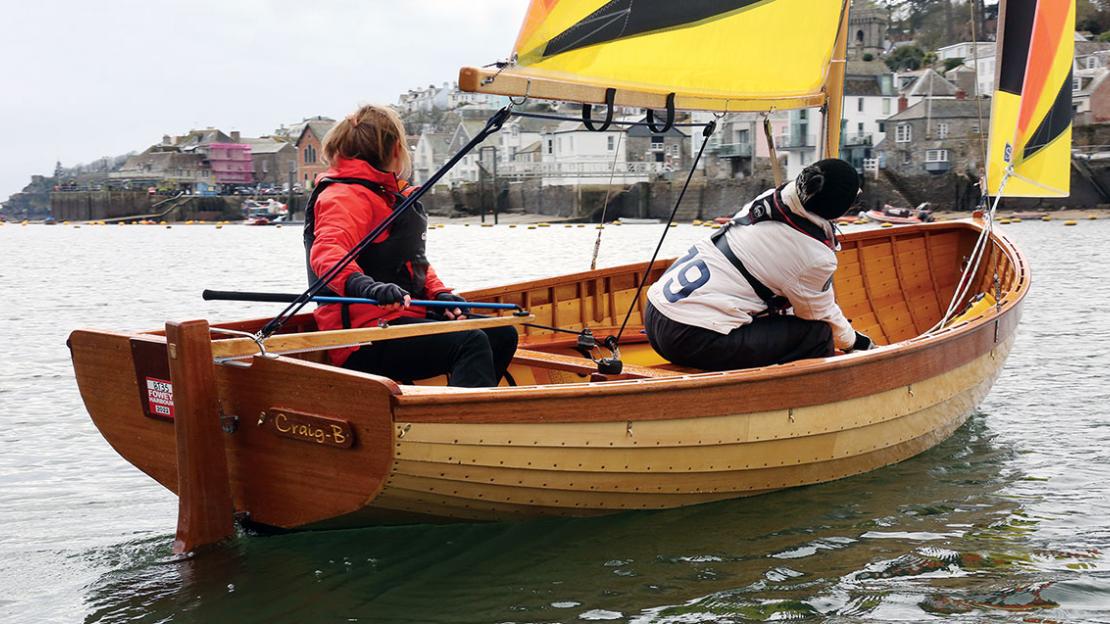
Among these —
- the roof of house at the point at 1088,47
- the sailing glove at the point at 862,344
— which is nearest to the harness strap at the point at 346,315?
the sailing glove at the point at 862,344

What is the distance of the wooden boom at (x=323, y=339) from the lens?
4.81 m

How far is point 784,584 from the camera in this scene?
5.04 metres

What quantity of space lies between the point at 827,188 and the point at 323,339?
2.69 metres

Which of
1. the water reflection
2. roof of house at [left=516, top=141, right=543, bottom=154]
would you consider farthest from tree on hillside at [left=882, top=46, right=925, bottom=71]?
the water reflection

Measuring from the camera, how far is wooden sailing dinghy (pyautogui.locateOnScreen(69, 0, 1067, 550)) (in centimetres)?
460

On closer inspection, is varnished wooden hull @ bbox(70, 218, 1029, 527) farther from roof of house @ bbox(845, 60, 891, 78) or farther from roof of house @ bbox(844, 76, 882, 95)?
roof of house @ bbox(845, 60, 891, 78)

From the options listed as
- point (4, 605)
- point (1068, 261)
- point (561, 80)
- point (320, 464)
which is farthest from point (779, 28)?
point (1068, 261)

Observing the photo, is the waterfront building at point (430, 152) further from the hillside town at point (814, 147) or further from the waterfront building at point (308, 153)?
the waterfront building at point (308, 153)

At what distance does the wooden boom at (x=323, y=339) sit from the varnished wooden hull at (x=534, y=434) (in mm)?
100

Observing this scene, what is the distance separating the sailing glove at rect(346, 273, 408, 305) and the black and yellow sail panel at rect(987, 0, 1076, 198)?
6.49 metres

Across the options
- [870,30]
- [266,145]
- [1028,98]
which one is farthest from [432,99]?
[1028,98]

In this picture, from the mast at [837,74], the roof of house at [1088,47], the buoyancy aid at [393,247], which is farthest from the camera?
the roof of house at [1088,47]

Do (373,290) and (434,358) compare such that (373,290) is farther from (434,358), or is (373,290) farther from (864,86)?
(864,86)

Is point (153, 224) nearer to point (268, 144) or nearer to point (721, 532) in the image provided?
point (268, 144)
